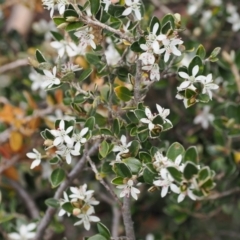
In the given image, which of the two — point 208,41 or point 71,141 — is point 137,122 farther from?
point 208,41

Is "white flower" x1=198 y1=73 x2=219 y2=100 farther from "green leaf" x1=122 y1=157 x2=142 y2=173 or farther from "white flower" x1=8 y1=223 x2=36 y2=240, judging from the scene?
"white flower" x1=8 y1=223 x2=36 y2=240

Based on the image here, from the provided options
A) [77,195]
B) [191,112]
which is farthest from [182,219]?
[77,195]

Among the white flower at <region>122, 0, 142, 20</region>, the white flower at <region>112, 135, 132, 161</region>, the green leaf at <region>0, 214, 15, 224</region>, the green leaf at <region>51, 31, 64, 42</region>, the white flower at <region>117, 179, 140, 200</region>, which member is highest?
the white flower at <region>122, 0, 142, 20</region>

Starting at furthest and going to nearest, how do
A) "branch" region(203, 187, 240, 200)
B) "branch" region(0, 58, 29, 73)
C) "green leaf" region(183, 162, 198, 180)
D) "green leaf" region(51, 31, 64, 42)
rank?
"branch" region(0, 58, 29, 73)
"branch" region(203, 187, 240, 200)
"green leaf" region(51, 31, 64, 42)
"green leaf" region(183, 162, 198, 180)

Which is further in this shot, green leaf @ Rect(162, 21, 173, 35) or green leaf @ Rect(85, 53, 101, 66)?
green leaf @ Rect(85, 53, 101, 66)

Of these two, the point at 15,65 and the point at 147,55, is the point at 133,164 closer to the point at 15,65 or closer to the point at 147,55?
the point at 147,55

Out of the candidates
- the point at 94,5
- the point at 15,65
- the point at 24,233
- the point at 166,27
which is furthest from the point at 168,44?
the point at 15,65

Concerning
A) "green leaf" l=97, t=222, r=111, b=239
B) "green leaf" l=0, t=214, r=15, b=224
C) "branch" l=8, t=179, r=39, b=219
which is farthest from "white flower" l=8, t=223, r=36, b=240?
"green leaf" l=97, t=222, r=111, b=239
